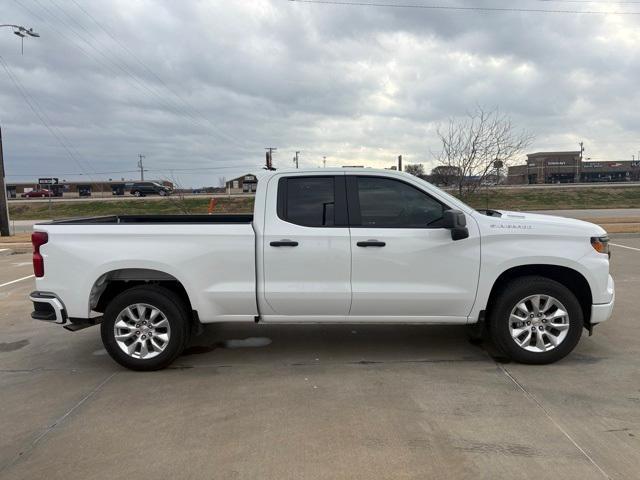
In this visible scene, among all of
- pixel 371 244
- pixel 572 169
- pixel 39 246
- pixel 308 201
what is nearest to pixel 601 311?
pixel 371 244

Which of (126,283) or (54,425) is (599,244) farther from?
(54,425)

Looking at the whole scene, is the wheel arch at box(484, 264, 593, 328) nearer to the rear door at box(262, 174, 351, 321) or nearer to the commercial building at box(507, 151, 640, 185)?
the rear door at box(262, 174, 351, 321)

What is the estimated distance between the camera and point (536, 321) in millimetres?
4617

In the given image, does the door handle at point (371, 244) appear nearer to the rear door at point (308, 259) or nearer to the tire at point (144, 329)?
the rear door at point (308, 259)

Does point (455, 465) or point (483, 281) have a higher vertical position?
point (483, 281)

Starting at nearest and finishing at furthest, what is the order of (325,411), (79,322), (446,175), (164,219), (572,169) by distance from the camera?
1. (325,411)
2. (79,322)
3. (164,219)
4. (446,175)
5. (572,169)

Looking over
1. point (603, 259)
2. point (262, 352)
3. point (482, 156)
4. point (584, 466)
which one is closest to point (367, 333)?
point (262, 352)

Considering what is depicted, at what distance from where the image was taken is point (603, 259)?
4.61 m

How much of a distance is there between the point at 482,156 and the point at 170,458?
15770mm

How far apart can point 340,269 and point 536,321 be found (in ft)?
6.20

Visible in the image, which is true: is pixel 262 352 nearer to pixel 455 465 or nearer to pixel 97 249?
pixel 97 249

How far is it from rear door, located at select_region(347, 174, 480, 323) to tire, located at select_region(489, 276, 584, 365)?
35 centimetres

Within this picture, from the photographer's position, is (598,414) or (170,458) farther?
(598,414)

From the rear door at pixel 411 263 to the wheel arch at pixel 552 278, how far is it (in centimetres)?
31
